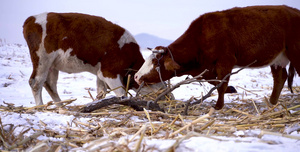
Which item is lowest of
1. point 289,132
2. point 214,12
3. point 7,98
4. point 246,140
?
point 7,98

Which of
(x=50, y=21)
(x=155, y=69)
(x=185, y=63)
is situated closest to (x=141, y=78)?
(x=155, y=69)

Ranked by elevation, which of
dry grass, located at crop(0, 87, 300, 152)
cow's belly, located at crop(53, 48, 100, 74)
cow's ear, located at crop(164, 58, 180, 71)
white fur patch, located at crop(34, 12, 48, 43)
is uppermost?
white fur patch, located at crop(34, 12, 48, 43)

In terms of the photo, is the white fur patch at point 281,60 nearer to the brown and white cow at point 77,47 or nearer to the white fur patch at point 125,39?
the brown and white cow at point 77,47

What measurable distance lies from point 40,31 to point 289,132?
457 cm

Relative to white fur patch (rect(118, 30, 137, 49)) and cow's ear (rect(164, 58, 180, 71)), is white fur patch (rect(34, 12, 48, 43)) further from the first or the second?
cow's ear (rect(164, 58, 180, 71))

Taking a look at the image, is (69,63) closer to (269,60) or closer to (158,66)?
(158,66)

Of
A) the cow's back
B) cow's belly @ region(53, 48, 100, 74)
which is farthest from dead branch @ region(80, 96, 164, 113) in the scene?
cow's belly @ region(53, 48, 100, 74)

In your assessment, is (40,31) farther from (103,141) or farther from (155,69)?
(103,141)

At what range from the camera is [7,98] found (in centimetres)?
520

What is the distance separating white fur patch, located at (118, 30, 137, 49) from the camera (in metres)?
5.41

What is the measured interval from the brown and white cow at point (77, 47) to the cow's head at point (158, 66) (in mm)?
901

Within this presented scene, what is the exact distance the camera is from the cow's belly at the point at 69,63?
510cm

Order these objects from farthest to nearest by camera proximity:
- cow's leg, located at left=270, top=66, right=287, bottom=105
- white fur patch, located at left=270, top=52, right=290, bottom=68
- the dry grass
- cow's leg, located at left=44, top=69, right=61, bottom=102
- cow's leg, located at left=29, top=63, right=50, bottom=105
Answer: cow's leg, located at left=44, top=69, right=61, bottom=102 → cow's leg, located at left=29, top=63, right=50, bottom=105 → cow's leg, located at left=270, top=66, right=287, bottom=105 → white fur patch, located at left=270, top=52, right=290, bottom=68 → the dry grass

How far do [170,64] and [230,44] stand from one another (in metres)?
0.92
